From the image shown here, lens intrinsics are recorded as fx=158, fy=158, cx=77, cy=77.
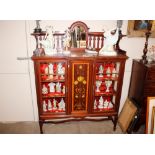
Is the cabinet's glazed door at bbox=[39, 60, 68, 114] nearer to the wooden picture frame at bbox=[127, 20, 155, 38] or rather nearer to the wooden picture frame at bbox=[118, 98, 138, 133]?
the wooden picture frame at bbox=[118, 98, 138, 133]

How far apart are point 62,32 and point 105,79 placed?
3.84ft

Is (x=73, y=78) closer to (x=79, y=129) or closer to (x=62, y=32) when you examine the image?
(x=62, y=32)

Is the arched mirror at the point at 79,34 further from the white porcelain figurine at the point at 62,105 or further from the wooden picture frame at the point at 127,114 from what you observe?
the wooden picture frame at the point at 127,114

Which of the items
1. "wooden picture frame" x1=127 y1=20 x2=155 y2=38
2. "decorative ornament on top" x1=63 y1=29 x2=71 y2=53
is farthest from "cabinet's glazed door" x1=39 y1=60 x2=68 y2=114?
"wooden picture frame" x1=127 y1=20 x2=155 y2=38

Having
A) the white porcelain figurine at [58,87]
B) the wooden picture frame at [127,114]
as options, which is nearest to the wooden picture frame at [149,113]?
the wooden picture frame at [127,114]

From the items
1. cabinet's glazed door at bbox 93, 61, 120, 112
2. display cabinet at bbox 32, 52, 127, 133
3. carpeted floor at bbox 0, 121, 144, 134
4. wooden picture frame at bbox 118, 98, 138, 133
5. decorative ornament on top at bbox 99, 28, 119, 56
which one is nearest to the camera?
→ display cabinet at bbox 32, 52, 127, 133

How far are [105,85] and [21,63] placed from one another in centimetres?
170

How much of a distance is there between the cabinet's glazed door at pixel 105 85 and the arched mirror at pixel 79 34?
1.61ft

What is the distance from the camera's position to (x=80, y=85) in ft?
9.37

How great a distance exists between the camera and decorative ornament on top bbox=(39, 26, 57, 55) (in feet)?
8.89

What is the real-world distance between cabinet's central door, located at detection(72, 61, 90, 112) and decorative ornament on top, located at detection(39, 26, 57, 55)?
1.52ft

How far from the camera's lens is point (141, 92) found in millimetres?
2895
